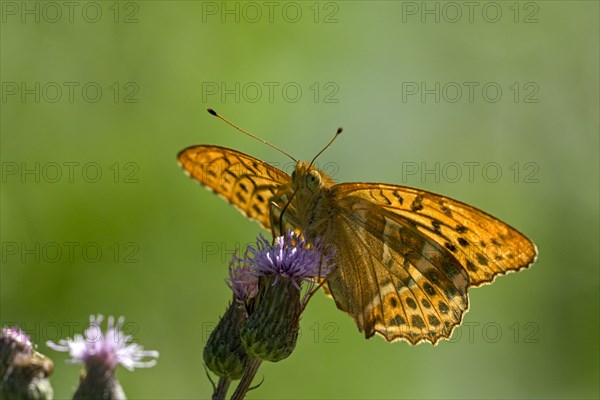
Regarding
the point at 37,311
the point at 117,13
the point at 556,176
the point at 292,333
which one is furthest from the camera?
the point at 556,176

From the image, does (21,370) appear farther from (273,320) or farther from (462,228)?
(462,228)

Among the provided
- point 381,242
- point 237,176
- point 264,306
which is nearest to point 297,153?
point 237,176

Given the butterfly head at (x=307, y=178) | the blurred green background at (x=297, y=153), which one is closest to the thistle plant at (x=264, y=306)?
the butterfly head at (x=307, y=178)

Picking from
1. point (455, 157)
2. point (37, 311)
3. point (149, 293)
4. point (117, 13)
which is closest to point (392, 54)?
point (455, 157)

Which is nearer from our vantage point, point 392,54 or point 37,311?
point 37,311

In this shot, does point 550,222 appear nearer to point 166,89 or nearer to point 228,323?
point 166,89

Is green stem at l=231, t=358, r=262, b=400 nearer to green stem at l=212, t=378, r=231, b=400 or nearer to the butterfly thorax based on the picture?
green stem at l=212, t=378, r=231, b=400

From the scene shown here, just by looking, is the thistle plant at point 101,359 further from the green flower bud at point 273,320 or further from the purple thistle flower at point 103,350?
the green flower bud at point 273,320
